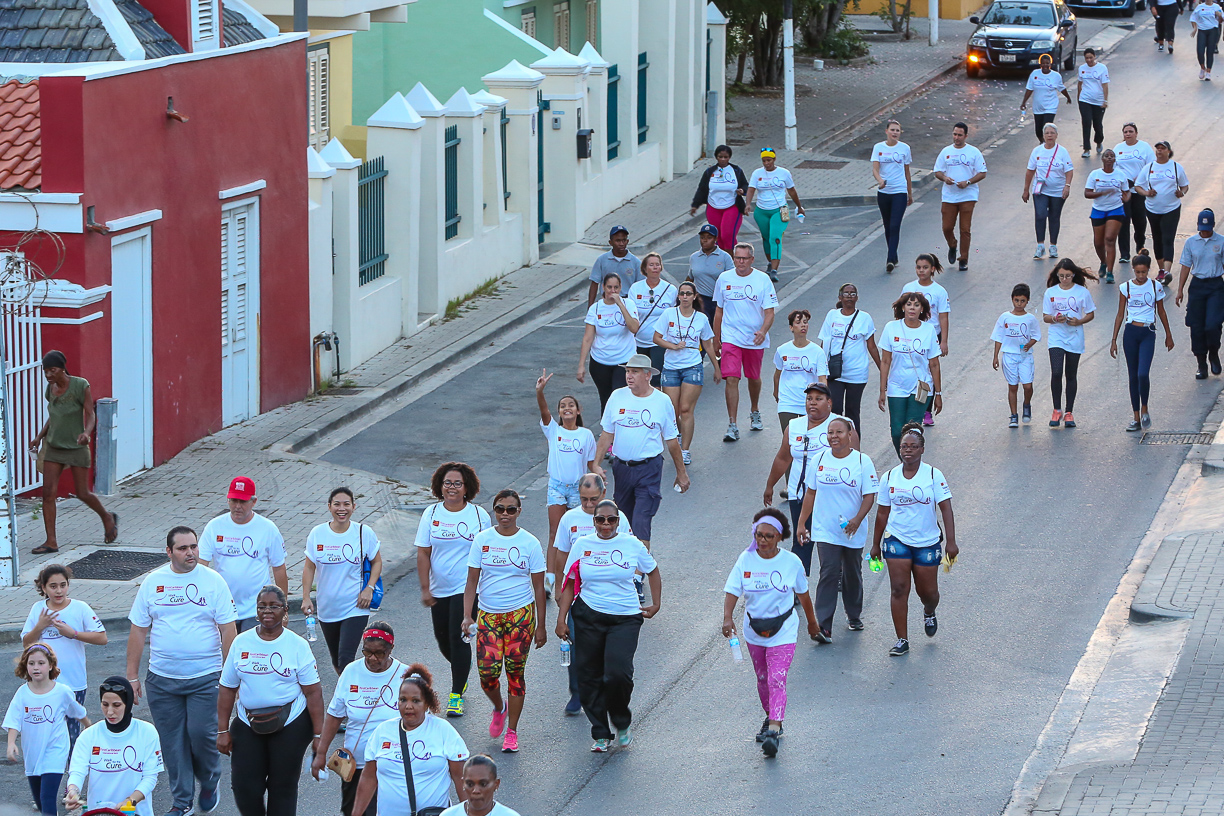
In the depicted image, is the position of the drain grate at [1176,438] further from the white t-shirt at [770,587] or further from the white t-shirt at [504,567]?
the white t-shirt at [504,567]

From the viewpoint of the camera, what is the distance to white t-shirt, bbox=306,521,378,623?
10.3 metres

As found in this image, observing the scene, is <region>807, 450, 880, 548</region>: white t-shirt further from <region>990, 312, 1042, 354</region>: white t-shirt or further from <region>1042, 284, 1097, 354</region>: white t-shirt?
<region>1042, 284, 1097, 354</region>: white t-shirt

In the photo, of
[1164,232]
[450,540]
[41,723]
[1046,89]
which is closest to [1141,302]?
[1164,232]

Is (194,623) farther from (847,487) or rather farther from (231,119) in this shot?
(231,119)

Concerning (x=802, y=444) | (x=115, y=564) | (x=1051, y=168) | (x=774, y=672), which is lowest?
(x=115, y=564)

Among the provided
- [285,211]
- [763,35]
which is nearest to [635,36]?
[763,35]

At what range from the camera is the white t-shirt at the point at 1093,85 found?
2761 cm

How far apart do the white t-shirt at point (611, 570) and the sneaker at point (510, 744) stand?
36.6 inches

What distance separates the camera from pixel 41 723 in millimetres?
9094

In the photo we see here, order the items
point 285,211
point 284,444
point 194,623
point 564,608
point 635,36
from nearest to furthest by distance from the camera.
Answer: point 194,623 < point 564,608 < point 284,444 < point 285,211 < point 635,36

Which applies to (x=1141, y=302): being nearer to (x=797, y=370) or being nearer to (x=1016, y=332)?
(x=1016, y=332)

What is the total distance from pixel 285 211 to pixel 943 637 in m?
9.08

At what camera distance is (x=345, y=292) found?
19.0 meters

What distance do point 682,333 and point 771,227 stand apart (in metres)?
6.76
